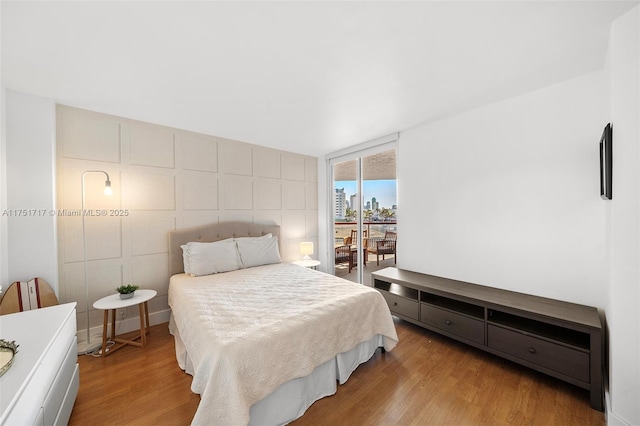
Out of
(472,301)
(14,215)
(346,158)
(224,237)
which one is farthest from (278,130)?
(472,301)

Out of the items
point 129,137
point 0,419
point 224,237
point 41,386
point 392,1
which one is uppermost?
point 392,1

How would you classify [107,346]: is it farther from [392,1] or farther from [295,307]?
[392,1]

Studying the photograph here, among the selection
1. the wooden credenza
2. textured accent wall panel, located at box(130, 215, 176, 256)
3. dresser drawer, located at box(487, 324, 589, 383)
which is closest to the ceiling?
textured accent wall panel, located at box(130, 215, 176, 256)

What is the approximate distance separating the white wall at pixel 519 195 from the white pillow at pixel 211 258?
97.7 inches

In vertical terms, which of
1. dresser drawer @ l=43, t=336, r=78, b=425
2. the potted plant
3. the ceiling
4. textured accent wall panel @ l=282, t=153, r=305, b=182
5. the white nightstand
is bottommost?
dresser drawer @ l=43, t=336, r=78, b=425

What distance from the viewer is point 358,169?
4109 mm

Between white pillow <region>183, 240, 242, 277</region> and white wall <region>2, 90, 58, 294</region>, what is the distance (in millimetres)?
1186

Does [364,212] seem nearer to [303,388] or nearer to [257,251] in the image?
[257,251]

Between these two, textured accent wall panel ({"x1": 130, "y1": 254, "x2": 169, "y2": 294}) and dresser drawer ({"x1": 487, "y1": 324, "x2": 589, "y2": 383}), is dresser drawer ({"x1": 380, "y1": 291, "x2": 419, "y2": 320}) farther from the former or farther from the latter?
textured accent wall panel ({"x1": 130, "y1": 254, "x2": 169, "y2": 294})

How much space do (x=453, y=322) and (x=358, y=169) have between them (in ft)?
8.59

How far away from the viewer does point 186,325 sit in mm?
1896

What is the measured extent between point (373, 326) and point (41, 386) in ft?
6.89

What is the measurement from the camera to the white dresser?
0.94m

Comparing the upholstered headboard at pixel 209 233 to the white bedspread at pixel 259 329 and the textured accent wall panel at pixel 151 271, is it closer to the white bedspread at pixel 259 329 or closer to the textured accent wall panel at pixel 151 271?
the textured accent wall panel at pixel 151 271
